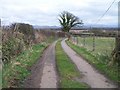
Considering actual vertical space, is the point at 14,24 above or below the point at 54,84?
above

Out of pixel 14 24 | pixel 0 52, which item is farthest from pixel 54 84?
pixel 14 24

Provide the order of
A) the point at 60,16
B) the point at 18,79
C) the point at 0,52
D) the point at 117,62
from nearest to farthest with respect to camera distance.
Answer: the point at 18,79 < the point at 0,52 < the point at 117,62 < the point at 60,16

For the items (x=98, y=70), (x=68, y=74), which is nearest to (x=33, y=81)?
(x=68, y=74)

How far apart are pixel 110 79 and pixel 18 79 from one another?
359 cm

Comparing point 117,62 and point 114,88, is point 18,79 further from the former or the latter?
point 117,62

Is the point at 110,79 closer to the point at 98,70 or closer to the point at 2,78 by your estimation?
the point at 98,70

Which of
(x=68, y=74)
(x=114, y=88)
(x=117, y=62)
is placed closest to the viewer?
(x=114, y=88)

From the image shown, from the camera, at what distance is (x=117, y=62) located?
15898mm

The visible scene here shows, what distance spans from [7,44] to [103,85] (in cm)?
773

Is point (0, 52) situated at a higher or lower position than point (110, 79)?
higher

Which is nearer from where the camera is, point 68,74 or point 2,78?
point 2,78

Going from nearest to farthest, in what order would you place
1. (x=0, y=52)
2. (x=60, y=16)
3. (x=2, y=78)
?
(x=2, y=78) < (x=0, y=52) < (x=60, y=16)

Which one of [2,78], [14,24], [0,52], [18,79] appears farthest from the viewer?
[14,24]

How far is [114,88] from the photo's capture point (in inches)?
425
